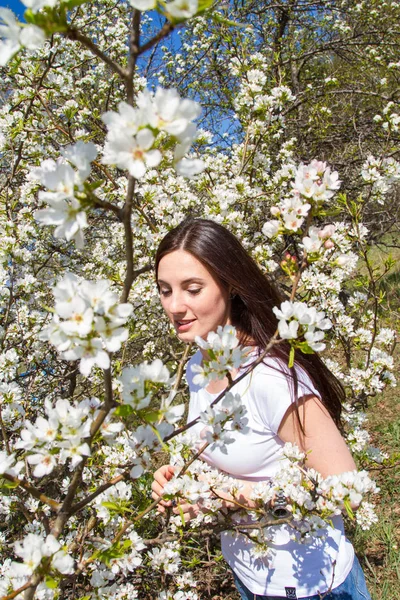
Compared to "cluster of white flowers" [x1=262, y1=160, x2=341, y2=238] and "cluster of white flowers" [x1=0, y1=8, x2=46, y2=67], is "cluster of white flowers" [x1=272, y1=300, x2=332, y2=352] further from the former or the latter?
"cluster of white flowers" [x1=0, y1=8, x2=46, y2=67]

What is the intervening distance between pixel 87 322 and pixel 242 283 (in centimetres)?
104

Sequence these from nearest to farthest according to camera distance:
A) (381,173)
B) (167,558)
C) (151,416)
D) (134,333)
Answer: (151,416), (167,558), (134,333), (381,173)

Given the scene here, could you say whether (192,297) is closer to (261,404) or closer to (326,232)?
(261,404)

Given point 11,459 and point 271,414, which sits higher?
point 271,414

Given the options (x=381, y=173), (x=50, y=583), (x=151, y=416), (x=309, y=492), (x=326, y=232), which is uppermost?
(x=381, y=173)

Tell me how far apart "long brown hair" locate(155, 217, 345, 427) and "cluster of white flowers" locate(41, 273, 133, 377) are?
920 millimetres

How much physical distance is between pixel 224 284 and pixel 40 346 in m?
1.98

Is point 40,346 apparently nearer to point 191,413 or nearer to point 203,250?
point 191,413

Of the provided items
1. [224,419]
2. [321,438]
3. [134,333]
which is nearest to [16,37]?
[224,419]

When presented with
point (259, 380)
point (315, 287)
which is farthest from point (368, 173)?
point (259, 380)

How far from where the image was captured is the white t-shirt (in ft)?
5.27

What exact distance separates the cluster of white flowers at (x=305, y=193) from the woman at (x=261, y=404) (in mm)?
523

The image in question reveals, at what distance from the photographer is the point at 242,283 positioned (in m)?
1.82

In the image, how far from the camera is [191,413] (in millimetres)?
2043
